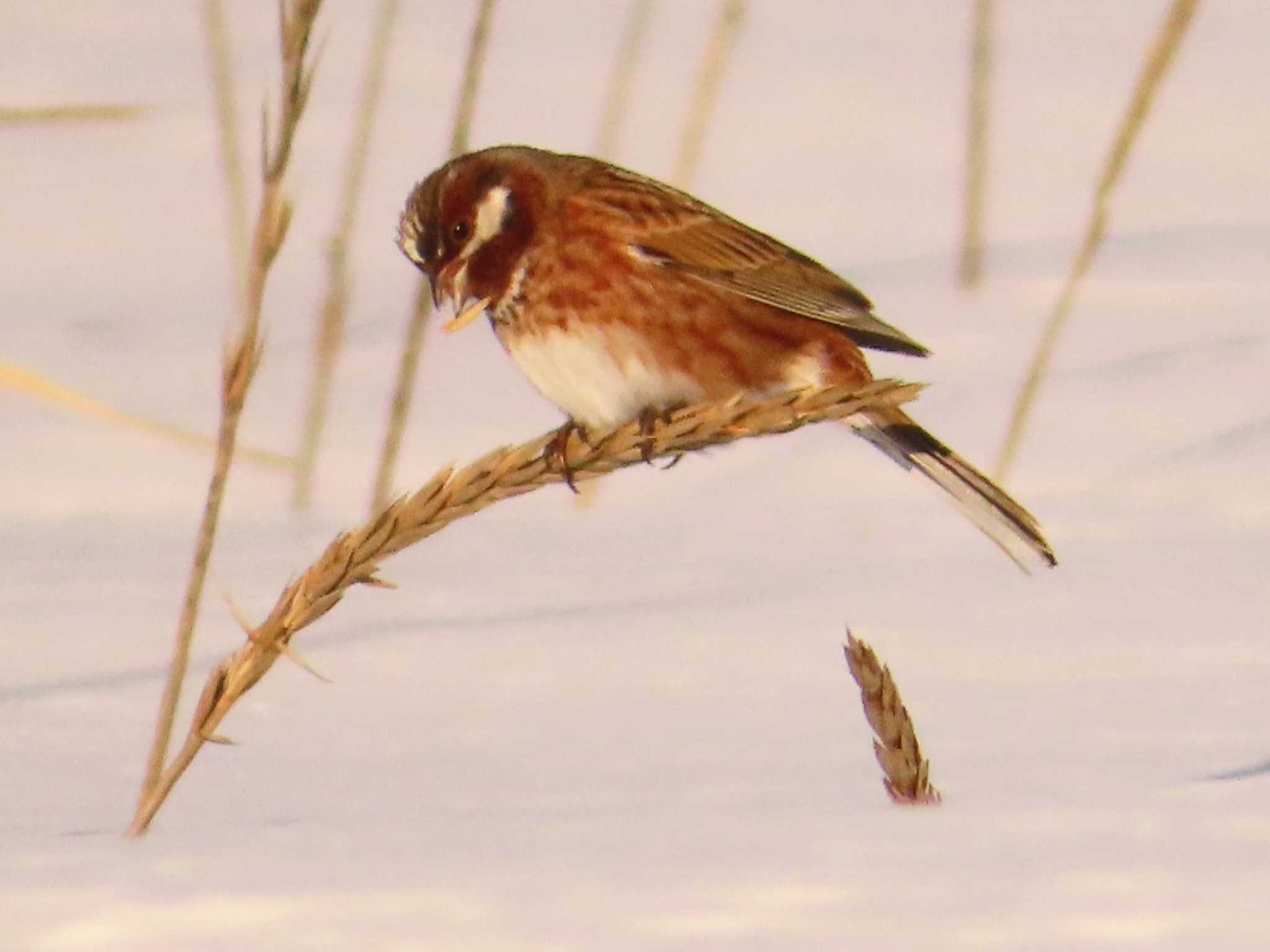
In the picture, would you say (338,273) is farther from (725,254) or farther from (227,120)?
(725,254)

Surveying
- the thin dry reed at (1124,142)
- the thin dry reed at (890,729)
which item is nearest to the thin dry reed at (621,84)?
the thin dry reed at (1124,142)

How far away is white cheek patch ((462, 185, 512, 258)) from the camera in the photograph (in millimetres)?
3025

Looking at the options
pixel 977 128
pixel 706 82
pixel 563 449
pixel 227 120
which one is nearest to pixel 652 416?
pixel 563 449

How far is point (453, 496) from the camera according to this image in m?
2.05

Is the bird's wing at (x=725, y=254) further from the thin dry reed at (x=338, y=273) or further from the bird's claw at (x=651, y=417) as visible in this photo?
the thin dry reed at (x=338, y=273)

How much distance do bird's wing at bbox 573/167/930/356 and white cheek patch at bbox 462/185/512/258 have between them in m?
0.12

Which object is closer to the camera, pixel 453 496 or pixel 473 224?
pixel 453 496

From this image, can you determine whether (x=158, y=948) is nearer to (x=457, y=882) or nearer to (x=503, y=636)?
(x=457, y=882)

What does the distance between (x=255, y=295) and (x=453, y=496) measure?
246 mm

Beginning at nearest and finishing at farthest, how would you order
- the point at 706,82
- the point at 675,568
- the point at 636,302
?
the point at 636,302
the point at 675,568
the point at 706,82

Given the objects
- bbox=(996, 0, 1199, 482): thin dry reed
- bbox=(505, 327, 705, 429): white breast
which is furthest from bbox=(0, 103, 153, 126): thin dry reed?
bbox=(996, 0, 1199, 482): thin dry reed

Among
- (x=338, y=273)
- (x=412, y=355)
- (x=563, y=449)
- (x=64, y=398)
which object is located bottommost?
(x=338, y=273)

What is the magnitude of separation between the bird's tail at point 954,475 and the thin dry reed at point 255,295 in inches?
39.9

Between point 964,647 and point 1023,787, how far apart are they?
81cm
